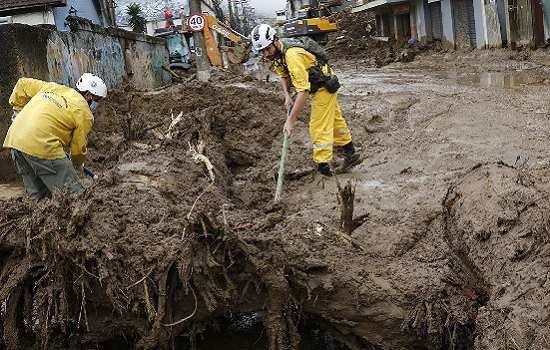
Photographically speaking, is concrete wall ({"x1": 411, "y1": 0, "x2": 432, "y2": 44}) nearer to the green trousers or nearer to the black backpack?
the black backpack

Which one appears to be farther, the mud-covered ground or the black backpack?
the black backpack

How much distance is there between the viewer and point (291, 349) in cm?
416

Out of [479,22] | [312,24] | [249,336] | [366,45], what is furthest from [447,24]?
[249,336]

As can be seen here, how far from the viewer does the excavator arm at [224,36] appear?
16156mm

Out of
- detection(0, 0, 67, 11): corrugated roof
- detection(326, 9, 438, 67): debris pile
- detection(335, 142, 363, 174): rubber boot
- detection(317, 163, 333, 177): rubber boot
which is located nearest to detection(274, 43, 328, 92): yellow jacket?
detection(317, 163, 333, 177): rubber boot

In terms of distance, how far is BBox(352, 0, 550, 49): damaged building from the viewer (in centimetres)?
1614

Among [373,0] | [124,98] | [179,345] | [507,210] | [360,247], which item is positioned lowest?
[179,345]

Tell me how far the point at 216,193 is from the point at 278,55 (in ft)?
5.50

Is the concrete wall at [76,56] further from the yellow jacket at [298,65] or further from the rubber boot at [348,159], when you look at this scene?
the rubber boot at [348,159]

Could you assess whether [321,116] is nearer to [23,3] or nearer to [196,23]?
[196,23]

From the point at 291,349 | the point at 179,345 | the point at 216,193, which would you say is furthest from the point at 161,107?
the point at 291,349

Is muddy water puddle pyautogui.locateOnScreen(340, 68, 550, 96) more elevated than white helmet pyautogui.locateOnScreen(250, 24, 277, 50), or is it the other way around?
white helmet pyautogui.locateOnScreen(250, 24, 277, 50)

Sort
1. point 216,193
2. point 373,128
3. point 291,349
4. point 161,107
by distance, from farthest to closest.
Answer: point 161,107, point 373,128, point 216,193, point 291,349

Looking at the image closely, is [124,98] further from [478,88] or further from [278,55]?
[478,88]
